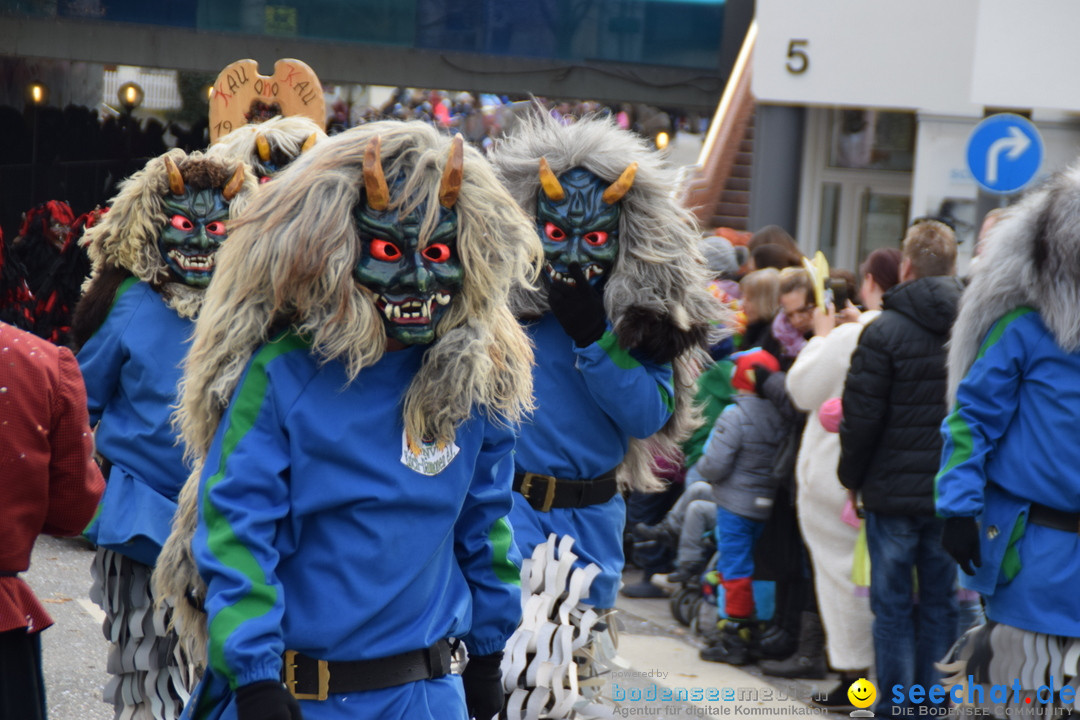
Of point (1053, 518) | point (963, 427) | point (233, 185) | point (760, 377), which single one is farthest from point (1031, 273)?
point (233, 185)

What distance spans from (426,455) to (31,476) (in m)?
1.06

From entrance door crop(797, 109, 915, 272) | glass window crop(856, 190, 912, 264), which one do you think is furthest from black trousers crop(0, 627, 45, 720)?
glass window crop(856, 190, 912, 264)

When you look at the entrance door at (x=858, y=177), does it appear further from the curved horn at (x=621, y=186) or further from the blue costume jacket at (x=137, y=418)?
the blue costume jacket at (x=137, y=418)

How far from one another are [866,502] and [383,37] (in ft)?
39.9

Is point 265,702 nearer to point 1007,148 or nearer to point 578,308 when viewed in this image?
point 578,308

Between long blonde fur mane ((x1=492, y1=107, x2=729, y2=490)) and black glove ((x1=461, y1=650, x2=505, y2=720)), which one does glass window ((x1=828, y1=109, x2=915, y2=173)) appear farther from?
black glove ((x1=461, y1=650, x2=505, y2=720))

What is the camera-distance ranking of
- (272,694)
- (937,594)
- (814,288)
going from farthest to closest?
(814,288) → (937,594) → (272,694)

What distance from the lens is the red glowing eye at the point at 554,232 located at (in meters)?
4.11

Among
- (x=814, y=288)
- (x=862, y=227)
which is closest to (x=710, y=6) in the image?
(x=862, y=227)

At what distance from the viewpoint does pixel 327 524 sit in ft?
8.43

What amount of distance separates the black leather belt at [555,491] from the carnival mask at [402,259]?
4.55 feet

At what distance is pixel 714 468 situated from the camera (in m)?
6.33

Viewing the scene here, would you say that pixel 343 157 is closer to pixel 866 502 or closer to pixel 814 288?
pixel 866 502

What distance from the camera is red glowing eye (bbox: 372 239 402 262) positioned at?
8.75 ft
